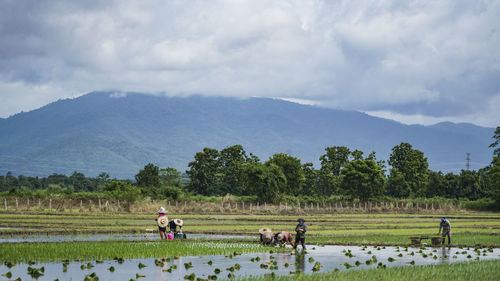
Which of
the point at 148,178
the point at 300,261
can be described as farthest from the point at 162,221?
the point at 148,178

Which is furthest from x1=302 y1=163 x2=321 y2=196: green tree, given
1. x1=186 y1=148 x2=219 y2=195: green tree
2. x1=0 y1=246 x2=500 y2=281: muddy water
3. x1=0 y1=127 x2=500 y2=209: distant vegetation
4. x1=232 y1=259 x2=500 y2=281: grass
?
x1=232 y1=259 x2=500 y2=281: grass

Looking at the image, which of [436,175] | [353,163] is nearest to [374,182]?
[353,163]

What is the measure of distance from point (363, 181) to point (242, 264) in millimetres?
73176

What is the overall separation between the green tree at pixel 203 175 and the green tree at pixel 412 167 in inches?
1509

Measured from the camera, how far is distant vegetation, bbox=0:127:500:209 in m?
88.6

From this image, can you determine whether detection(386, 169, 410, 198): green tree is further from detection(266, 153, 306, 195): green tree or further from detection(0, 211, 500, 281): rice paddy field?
detection(0, 211, 500, 281): rice paddy field

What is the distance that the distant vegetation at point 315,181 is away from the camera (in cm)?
8856

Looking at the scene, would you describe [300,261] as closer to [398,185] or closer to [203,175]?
[398,185]

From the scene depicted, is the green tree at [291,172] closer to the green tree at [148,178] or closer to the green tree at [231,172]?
the green tree at [231,172]

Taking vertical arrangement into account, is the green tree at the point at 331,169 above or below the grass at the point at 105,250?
above

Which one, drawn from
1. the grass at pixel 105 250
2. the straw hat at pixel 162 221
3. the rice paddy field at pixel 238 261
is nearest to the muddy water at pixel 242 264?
the rice paddy field at pixel 238 261

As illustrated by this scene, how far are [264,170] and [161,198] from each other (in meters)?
17.6

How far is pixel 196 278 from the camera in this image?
19.0 meters

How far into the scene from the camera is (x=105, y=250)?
26.2 m
